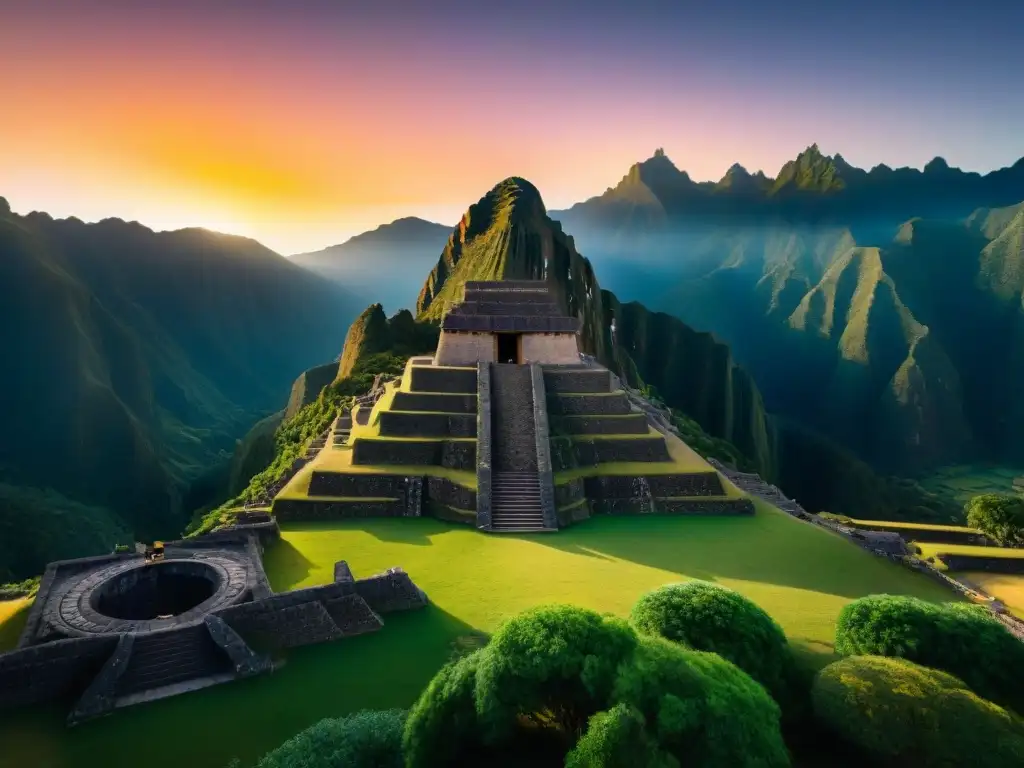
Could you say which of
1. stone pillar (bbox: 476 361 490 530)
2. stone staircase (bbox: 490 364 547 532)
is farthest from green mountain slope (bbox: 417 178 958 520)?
stone pillar (bbox: 476 361 490 530)

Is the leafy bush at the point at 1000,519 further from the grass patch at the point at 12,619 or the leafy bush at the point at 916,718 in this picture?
the grass patch at the point at 12,619

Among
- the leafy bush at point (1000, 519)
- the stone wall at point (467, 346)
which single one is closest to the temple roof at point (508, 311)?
the stone wall at point (467, 346)

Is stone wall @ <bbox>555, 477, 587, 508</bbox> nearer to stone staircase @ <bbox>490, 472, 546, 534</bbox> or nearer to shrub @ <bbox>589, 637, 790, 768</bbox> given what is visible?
stone staircase @ <bbox>490, 472, 546, 534</bbox>

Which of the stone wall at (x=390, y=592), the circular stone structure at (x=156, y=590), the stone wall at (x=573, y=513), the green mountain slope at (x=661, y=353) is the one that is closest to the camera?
the circular stone structure at (x=156, y=590)

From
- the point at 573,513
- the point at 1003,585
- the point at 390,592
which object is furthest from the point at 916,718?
the point at 1003,585

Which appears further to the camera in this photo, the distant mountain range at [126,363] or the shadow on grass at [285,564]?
the distant mountain range at [126,363]
